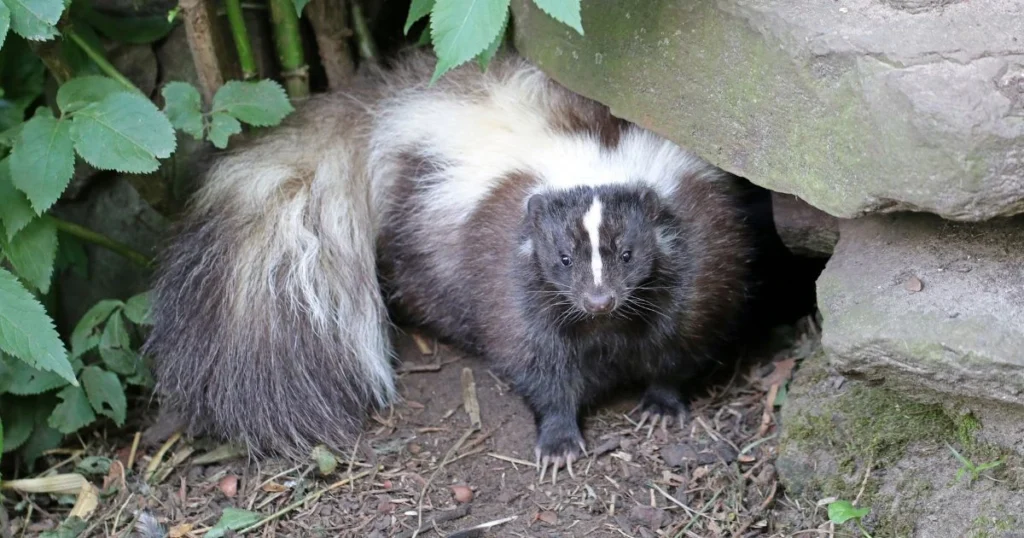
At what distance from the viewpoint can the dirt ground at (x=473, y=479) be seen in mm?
3801

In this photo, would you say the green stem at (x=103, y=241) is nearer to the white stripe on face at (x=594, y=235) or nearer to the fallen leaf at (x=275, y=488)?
the fallen leaf at (x=275, y=488)

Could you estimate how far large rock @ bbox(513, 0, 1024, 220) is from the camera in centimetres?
275

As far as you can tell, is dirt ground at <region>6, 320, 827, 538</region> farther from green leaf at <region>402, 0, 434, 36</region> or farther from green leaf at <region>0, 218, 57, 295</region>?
green leaf at <region>402, 0, 434, 36</region>

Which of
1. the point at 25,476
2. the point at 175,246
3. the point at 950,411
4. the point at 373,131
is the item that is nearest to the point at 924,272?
the point at 950,411

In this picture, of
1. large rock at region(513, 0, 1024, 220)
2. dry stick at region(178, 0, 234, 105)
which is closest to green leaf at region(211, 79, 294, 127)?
dry stick at region(178, 0, 234, 105)

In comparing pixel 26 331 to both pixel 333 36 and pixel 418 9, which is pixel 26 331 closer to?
pixel 418 9

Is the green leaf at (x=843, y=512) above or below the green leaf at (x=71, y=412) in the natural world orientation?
below

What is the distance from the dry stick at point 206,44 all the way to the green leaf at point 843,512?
2968mm

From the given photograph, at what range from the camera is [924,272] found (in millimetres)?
3139

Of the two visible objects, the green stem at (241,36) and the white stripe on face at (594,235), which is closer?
the white stripe on face at (594,235)

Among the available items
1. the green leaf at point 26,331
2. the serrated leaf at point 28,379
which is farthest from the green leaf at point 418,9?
the serrated leaf at point 28,379

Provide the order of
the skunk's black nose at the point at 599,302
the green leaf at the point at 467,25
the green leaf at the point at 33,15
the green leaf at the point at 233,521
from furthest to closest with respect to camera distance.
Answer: the green leaf at the point at 233,521
the skunk's black nose at the point at 599,302
the green leaf at the point at 33,15
the green leaf at the point at 467,25

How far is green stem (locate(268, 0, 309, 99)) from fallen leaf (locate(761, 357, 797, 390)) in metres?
2.40

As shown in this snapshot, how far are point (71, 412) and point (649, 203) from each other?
7.95 ft
